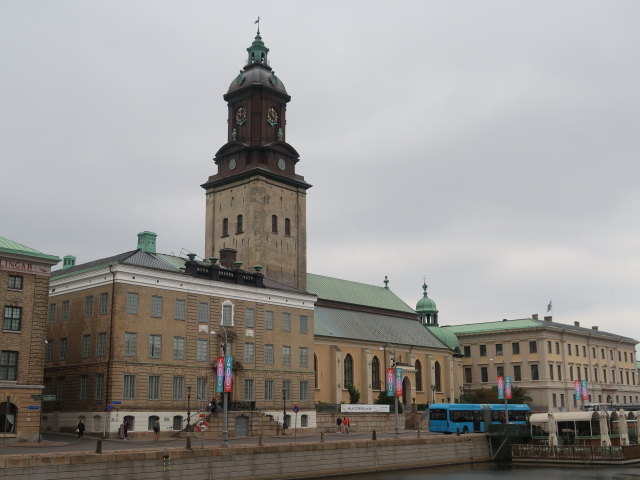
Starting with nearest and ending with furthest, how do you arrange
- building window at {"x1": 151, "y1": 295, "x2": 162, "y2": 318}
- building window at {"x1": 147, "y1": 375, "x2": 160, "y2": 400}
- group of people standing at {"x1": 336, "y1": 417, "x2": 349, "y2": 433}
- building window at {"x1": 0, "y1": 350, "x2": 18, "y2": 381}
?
building window at {"x1": 0, "y1": 350, "x2": 18, "y2": 381}, building window at {"x1": 147, "y1": 375, "x2": 160, "y2": 400}, building window at {"x1": 151, "y1": 295, "x2": 162, "y2": 318}, group of people standing at {"x1": 336, "y1": 417, "x2": 349, "y2": 433}

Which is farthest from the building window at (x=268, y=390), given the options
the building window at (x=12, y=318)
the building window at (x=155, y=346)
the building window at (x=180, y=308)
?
the building window at (x=12, y=318)

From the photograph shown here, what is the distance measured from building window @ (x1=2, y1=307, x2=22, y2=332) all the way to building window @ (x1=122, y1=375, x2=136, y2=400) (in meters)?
10.2

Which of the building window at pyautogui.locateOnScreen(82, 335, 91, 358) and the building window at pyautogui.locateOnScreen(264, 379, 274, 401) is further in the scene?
the building window at pyautogui.locateOnScreen(264, 379, 274, 401)

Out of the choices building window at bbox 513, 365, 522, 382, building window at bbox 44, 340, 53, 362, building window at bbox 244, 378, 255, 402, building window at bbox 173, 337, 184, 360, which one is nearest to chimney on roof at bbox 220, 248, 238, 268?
building window at bbox 244, 378, 255, 402

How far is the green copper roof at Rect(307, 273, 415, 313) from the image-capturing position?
9694 cm

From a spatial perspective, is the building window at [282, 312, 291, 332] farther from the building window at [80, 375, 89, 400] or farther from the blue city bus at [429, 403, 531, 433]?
the building window at [80, 375, 89, 400]

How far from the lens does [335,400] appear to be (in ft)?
275

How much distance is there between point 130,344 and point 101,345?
2.07 metres

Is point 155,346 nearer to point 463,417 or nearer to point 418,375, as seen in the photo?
point 463,417

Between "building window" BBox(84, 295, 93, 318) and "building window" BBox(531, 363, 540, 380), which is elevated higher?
"building window" BBox(84, 295, 93, 318)

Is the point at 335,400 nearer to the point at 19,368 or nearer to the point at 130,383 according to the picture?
the point at 130,383

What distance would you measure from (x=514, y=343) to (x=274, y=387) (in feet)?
202

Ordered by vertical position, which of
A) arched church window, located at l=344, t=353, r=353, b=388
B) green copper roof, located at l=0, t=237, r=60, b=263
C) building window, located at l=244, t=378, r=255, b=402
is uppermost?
green copper roof, located at l=0, t=237, r=60, b=263

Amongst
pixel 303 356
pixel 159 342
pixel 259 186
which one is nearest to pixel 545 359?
pixel 259 186
